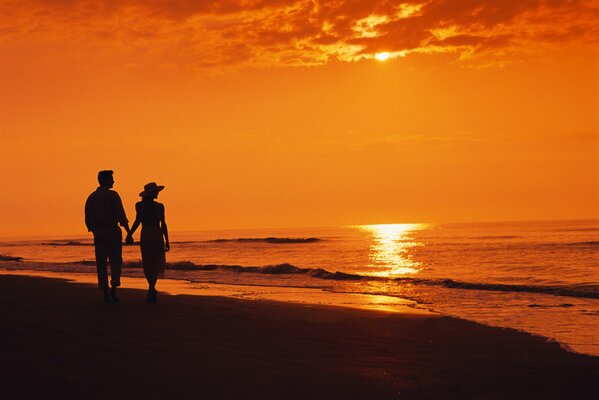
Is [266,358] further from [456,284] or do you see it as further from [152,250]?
[456,284]

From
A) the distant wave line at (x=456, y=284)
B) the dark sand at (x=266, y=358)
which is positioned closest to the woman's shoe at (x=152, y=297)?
the dark sand at (x=266, y=358)

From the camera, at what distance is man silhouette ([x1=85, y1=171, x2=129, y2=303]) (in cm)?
1098

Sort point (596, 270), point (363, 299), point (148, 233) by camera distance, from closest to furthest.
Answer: point (148, 233), point (363, 299), point (596, 270)

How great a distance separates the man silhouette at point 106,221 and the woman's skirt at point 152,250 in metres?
0.66

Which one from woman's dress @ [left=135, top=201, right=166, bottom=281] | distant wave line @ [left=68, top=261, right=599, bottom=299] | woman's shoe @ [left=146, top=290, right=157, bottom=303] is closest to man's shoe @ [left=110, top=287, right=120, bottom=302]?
woman's shoe @ [left=146, top=290, right=157, bottom=303]

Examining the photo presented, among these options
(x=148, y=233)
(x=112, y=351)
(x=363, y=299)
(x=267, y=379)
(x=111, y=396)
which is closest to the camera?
(x=111, y=396)

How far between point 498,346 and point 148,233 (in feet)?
21.2

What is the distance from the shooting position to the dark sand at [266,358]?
5227 millimetres

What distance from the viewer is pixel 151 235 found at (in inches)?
462

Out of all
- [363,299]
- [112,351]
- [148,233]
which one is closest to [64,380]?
[112,351]

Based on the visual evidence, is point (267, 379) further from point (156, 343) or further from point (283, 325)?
point (283, 325)

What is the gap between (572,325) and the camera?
10820 millimetres

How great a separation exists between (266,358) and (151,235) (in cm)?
581

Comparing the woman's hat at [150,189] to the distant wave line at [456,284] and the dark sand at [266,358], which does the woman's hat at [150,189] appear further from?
the distant wave line at [456,284]
